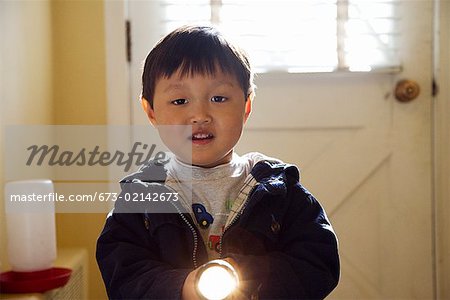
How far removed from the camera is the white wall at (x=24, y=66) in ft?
4.61

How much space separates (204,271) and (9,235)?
60 cm

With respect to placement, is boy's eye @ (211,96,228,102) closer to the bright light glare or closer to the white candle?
the bright light glare

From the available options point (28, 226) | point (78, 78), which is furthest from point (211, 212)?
point (78, 78)

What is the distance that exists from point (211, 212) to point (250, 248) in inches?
4.0

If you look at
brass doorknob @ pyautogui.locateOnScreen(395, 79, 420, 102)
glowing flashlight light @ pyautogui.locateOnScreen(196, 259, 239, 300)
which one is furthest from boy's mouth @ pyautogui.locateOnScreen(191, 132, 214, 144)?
brass doorknob @ pyautogui.locateOnScreen(395, 79, 420, 102)

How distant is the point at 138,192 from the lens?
1.08 meters

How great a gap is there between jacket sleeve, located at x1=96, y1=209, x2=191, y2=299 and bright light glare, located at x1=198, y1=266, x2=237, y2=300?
7 centimetres

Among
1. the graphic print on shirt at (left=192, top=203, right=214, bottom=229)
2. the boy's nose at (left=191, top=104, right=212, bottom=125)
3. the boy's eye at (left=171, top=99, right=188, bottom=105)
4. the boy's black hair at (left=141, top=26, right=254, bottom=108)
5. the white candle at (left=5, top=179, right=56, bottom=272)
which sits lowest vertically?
the white candle at (left=5, top=179, right=56, bottom=272)

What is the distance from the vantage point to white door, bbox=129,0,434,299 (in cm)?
186

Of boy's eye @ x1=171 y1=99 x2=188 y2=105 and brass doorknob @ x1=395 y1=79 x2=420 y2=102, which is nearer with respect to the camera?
boy's eye @ x1=171 y1=99 x2=188 y2=105

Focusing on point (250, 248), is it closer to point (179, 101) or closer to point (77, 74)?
point (179, 101)

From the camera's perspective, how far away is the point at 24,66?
1.54 meters

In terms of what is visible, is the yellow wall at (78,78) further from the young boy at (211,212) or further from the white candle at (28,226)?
the young boy at (211,212)

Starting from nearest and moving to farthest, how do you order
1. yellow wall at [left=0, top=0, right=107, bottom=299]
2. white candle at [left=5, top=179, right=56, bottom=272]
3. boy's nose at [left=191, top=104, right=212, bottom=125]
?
1. boy's nose at [left=191, top=104, right=212, bottom=125]
2. white candle at [left=5, top=179, right=56, bottom=272]
3. yellow wall at [left=0, top=0, right=107, bottom=299]
